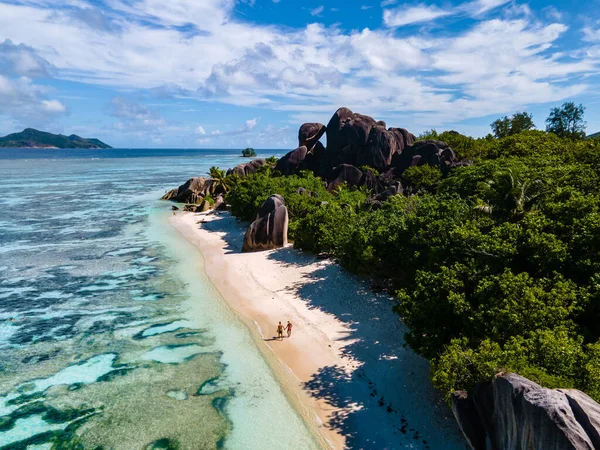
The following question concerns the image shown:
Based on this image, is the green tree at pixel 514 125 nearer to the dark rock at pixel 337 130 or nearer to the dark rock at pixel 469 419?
the dark rock at pixel 337 130

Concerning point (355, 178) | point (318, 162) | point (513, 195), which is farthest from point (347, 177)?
point (513, 195)

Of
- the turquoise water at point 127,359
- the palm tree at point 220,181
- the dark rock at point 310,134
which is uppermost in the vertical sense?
the dark rock at point 310,134

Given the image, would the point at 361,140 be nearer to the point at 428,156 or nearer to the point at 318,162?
the point at 318,162

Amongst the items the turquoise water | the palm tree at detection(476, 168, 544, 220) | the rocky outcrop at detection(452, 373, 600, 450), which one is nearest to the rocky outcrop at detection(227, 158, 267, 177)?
the turquoise water

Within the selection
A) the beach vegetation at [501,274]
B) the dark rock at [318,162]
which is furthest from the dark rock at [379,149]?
the beach vegetation at [501,274]

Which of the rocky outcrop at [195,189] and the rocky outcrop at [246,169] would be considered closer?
the rocky outcrop at [195,189]

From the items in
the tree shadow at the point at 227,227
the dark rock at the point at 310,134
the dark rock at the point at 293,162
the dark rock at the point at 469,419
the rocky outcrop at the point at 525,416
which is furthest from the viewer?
the dark rock at the point at 310,134
